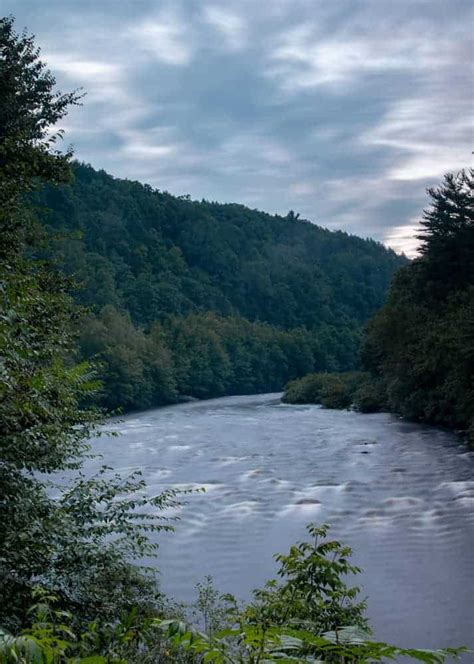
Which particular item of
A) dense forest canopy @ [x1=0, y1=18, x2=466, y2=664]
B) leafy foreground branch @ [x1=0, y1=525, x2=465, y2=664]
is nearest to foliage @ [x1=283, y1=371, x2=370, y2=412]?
leafy foreground branch @ [x1=0, y1=525, x2=465, y2=664]

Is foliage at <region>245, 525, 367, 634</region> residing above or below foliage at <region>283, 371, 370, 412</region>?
above

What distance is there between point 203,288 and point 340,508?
→ 326 feet

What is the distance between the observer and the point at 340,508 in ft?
57.3

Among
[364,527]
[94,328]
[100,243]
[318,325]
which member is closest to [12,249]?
[364,527]

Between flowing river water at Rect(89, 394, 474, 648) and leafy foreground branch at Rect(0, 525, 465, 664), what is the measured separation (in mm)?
2392

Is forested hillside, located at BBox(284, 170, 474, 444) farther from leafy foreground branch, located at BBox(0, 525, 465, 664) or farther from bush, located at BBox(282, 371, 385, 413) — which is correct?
leafy foreground branch, located at BBox(0, 525, 465, 664)

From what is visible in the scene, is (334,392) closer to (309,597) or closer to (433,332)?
(433,332)

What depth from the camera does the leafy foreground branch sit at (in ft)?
7.43

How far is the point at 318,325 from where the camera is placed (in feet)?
400

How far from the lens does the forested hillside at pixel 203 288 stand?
67.2m

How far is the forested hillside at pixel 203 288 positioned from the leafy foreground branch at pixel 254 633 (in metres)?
44.7

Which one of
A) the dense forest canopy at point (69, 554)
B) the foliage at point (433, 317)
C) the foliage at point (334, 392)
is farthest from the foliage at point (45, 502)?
the foliage at point (334, 392)

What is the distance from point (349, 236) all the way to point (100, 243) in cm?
7891

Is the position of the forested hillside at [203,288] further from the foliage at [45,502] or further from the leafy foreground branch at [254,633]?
the leafy foreground branch at [254,633]
